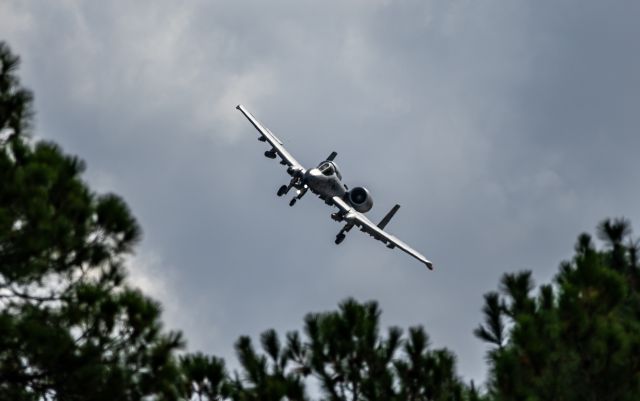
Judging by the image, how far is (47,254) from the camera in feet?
60.4

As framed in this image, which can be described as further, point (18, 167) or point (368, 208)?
point (368, 208)

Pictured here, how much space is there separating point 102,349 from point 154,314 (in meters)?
1.08

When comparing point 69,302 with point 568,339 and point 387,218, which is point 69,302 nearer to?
point 568,339

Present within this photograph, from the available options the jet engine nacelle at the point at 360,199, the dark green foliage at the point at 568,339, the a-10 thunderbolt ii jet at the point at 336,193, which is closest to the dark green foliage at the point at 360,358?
the dark green foliage at the point at 568,339

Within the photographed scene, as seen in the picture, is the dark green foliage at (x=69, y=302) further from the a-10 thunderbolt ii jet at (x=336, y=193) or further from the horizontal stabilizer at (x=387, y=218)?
the horizontal stabilizer at (x=387, y=218)

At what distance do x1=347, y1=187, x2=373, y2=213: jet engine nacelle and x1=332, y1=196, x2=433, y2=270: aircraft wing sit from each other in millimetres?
425

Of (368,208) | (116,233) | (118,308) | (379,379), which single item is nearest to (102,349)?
(118,308)

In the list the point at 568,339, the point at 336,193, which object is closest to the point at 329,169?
the point at 336,193

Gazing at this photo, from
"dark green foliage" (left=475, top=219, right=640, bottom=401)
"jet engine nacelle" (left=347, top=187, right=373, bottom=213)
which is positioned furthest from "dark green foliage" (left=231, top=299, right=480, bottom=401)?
"jet engine nacelle" (left=347, top=187, right=373, bottom=213)

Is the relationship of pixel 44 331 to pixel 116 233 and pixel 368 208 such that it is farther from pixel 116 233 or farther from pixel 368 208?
pixel 368 208

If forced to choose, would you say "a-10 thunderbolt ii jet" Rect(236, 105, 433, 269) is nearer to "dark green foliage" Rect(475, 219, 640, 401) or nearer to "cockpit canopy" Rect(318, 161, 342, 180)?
"cockpit canopy" Rect(318, 161, 342, 180)

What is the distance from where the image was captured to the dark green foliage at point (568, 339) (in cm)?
1897

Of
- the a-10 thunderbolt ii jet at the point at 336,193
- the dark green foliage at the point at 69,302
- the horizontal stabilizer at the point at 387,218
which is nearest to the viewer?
the dark green foliage at the point at 69,302

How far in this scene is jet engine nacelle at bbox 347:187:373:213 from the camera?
68.4m
